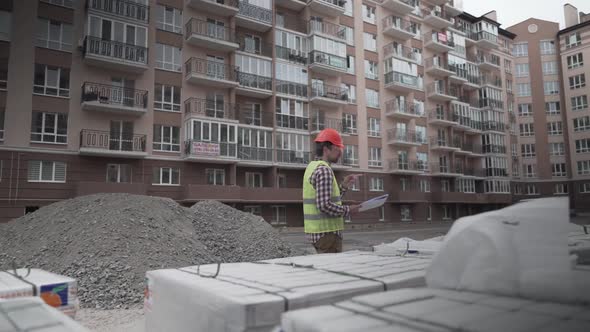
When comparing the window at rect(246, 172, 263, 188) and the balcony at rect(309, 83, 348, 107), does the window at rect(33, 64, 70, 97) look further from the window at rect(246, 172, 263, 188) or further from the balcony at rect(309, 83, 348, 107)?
the balcony at rect(309, 83, 348, 107)

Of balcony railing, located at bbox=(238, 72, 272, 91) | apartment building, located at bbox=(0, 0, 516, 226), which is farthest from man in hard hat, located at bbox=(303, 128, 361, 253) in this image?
balcony railing, located at bbox=(238, 72, 272, 91)

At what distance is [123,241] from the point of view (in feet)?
26.8

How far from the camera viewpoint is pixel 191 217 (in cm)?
1244

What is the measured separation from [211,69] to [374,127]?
54.3 feet

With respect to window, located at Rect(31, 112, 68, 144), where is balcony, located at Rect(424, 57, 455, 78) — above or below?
above

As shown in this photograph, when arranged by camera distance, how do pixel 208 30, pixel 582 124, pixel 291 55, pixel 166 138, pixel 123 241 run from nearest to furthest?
pixel 582 124 → pixel 123 241 → pixel 166 138 → pixel 208 30 → pixel 291 55

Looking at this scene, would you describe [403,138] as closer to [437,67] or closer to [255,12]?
[437,67]

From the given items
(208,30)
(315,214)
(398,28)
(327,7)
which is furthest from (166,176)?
Result: (398,28)

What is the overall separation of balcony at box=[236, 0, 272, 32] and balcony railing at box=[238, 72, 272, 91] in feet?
13.2

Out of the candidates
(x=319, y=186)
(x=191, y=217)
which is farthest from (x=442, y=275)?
(x=191, y=217)

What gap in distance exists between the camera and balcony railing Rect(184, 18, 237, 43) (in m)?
26.3

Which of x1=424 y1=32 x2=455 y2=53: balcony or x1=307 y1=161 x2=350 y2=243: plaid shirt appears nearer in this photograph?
x1=307 y1=161 x2=350 y2=243: plaid shirt

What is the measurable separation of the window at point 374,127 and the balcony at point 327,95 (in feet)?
13.3

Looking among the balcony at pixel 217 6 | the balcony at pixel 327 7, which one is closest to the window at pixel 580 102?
the balcony at pixel 217 6
